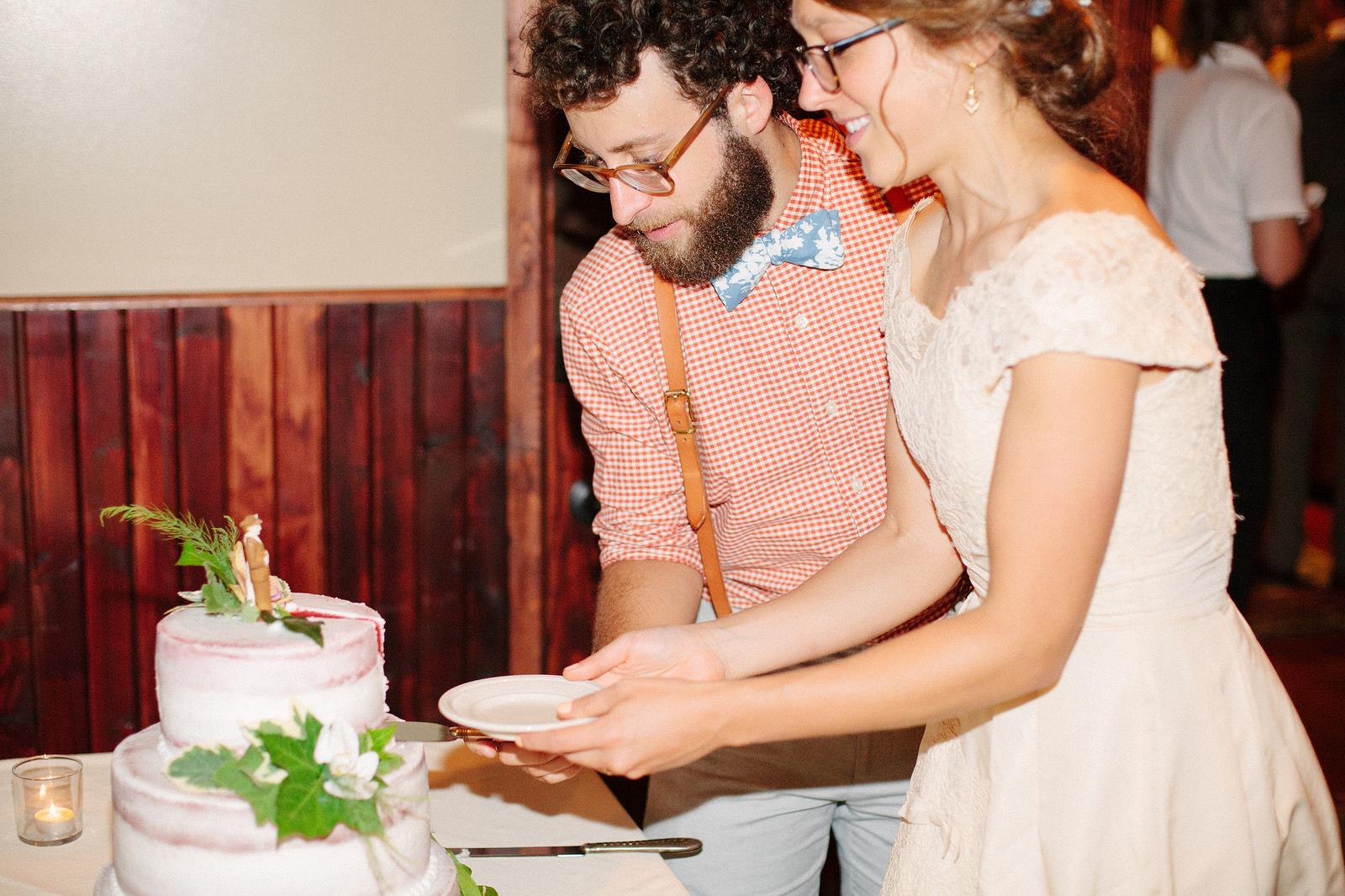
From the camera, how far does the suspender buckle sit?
2064mm

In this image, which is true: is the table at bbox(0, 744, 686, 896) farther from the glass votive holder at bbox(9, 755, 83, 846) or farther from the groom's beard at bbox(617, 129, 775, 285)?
the groom's beard at bbox(617, 129, 775, 285)

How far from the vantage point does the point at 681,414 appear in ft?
6.79

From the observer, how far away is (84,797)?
1.84 meters

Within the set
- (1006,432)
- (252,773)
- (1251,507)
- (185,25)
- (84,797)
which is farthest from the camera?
(1251,507)

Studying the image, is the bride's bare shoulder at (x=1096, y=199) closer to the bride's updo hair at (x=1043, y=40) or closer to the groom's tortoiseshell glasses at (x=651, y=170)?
the bride's updo hair at (x=1043, y=40)

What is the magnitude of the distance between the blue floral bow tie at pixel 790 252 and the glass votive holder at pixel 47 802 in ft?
3.76

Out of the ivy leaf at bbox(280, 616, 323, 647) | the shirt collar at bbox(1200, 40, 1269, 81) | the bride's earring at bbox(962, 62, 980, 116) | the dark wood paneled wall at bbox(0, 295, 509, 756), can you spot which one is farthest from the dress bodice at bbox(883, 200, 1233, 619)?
the shirt collar at bbox(1200, 40, 1269, 81)

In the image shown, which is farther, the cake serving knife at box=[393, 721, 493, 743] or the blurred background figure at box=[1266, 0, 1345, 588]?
the blurred background figure at box=[1266, 0, 1345, 588]

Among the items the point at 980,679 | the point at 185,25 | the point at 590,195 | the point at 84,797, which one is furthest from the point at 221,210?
the point at 980,679

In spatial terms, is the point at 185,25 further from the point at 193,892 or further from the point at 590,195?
the point at 193,892

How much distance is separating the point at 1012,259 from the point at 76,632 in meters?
2.40

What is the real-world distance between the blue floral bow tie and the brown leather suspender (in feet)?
0.28

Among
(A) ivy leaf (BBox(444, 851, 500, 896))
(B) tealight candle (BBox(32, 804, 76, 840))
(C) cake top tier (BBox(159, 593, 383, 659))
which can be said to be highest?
(C) cake top tier (BBox(159, 593, 383, 659))

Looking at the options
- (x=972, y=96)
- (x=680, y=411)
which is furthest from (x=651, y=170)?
(x=972, y=96)
